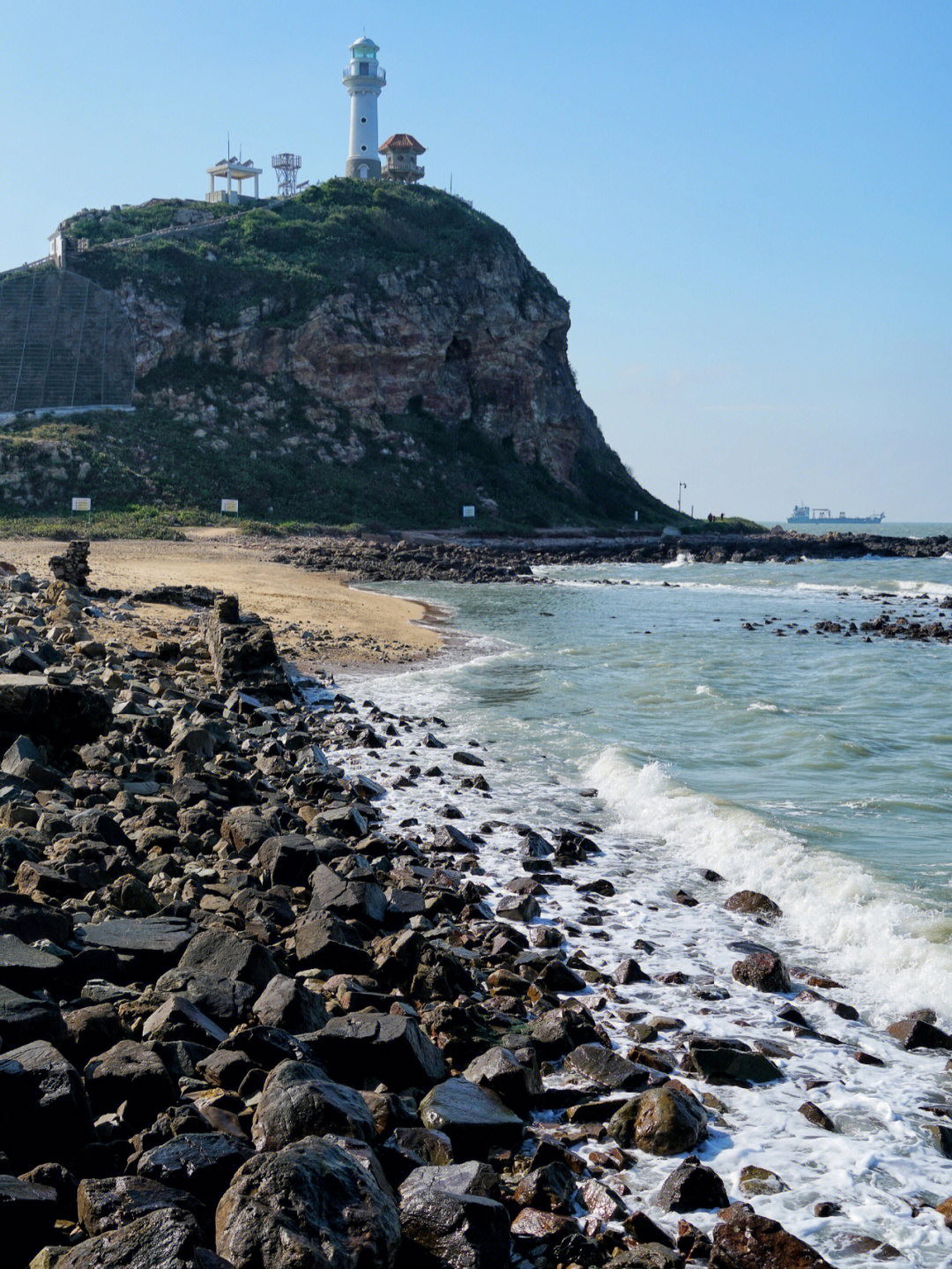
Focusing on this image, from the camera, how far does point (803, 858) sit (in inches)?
385

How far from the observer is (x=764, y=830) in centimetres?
1068

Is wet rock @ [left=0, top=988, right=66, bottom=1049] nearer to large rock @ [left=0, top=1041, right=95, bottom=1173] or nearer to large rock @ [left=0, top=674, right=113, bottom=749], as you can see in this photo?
large rock @ [left=0, top=1041, right=95, bottom=1173]

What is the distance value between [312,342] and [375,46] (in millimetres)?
35246

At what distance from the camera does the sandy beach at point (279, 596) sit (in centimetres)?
2266

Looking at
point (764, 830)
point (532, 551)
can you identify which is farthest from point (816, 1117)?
point (532, 551)

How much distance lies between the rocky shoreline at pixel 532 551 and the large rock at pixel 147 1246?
127 ft

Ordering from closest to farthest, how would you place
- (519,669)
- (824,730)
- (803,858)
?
(803,858) < (824,730) < (519,669)

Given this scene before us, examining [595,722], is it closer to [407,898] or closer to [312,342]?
[407,898]

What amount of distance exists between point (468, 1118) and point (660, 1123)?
1.00 m

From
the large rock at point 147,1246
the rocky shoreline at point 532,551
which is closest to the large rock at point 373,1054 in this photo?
the large rock at point 147,1246

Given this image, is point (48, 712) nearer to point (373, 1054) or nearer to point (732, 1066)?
point (373, 1054)

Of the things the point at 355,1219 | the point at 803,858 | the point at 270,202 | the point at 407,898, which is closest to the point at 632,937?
the point at 407,898

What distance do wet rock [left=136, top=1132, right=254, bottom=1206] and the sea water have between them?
203cm

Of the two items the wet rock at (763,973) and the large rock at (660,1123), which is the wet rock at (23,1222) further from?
the wet rock at (763,973)
